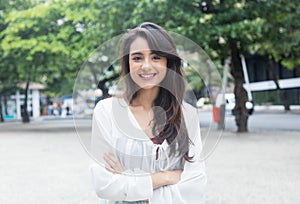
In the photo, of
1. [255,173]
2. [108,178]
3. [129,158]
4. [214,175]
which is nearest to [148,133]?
[129,158]

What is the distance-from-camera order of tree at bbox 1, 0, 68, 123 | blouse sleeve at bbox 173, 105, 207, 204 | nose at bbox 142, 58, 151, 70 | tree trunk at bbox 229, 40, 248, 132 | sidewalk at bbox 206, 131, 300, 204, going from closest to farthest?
nose at bbox 142, 58, 151, 70 → blouse sleeve at bbox 173, 105, 207, 204 → sidewalk at bbox 206, 131, 300, 204 → tree trunk at bbox 229, 40, 248, 132 → tree at bbox 1, 0, 68, 123

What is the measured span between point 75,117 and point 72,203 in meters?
3.47

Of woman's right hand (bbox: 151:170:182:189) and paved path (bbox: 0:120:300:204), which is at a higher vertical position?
woman's right hand (bbox: 151:170:182:189)

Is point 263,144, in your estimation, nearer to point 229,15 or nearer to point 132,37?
point 229,15

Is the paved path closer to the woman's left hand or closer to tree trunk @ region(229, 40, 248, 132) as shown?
the woman's left hand

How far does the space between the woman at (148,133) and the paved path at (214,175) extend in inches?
7.0

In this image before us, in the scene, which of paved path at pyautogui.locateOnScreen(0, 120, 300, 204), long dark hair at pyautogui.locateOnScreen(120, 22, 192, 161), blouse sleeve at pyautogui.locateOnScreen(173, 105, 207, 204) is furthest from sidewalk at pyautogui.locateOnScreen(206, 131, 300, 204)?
long dark hair at pyautogui.locateOnScreen(120, 22, 192, 161)

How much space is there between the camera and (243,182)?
5.93 m

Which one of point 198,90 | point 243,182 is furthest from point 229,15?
point 198,90

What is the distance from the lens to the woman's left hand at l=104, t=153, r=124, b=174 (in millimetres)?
1601

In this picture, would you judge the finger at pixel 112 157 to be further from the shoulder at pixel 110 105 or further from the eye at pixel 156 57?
the eye at pixel 156 57

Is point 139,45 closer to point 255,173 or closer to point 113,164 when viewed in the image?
point 113,164

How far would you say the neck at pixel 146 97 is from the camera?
1.68 meters

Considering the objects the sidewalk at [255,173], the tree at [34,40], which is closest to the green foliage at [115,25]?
the tree at [34,40]
